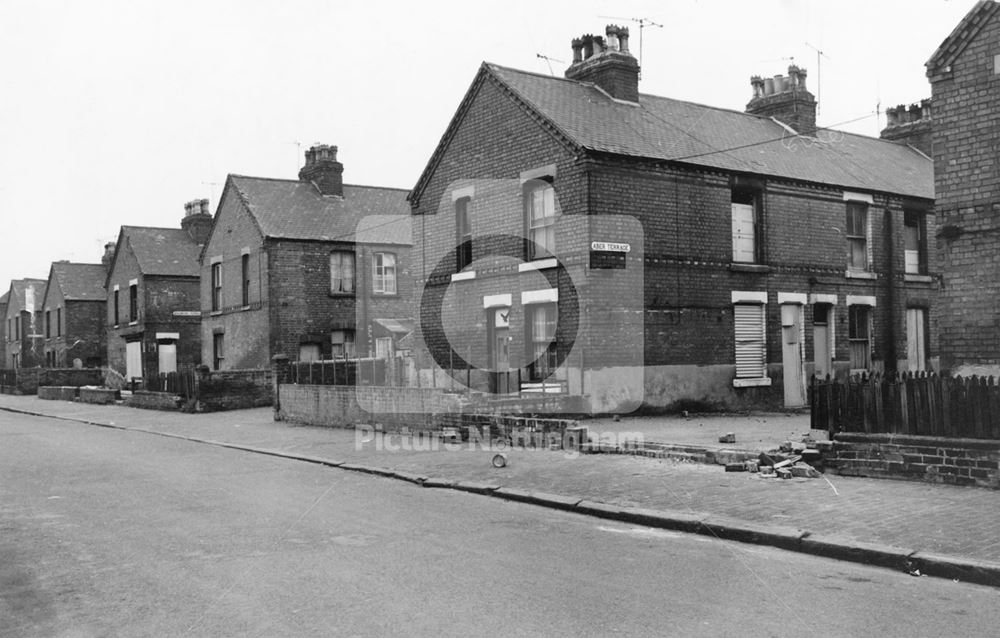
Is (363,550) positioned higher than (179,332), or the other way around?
(179,332)

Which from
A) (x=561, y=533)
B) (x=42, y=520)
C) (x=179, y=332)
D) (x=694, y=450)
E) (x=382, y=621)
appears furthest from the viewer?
(x=179, y=332)

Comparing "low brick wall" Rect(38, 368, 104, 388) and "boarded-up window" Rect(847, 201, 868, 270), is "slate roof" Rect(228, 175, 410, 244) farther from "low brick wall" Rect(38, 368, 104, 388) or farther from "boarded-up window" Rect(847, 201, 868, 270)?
"low brick wall" Rect(38, 368, 104, 388)

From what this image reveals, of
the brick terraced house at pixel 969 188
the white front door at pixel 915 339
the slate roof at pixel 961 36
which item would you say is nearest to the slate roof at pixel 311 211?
the white front door at pixel 915 339

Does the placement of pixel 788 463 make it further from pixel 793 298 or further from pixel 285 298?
pixel 285 298

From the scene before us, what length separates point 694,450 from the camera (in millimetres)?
12430

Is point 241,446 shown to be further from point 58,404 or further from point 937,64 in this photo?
point 58,404

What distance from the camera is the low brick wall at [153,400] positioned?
91.8ft

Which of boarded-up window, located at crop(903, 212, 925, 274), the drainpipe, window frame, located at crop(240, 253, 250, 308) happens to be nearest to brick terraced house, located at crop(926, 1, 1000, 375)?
the drainpipe

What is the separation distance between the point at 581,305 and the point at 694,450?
254 inches

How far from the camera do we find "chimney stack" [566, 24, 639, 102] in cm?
2216

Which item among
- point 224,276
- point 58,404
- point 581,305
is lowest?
point 58,404

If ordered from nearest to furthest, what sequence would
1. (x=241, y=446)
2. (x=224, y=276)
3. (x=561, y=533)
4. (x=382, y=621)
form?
1. (x=382, y=621)
2. (x=561, y=533)
3. (x=241, y=446)
4. (x=224, y=276)

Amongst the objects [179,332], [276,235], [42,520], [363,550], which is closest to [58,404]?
[179,332]

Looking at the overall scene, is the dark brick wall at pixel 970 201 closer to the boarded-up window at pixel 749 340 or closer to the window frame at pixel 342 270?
the boarded-up window at pixel 749 340
